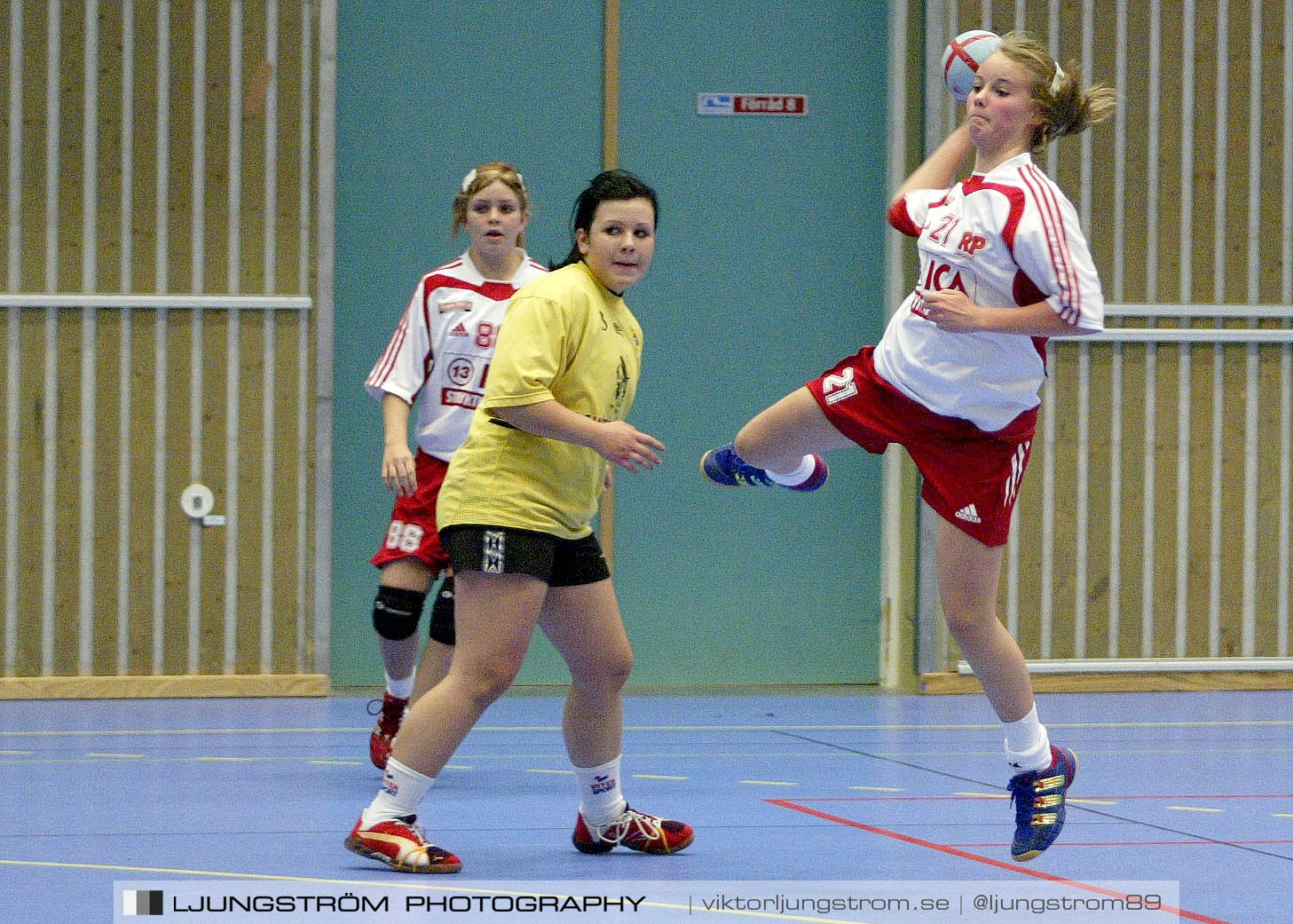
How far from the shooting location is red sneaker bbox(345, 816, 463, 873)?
11.7ft

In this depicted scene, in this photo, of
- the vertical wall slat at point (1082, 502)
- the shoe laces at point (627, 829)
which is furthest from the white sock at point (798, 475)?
the vertical wall slat at point (1082, 502)

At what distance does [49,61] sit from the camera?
7.22 meters

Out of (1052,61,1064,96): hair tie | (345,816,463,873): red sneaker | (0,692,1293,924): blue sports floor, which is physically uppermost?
(1052,61,1064,96): hair tie

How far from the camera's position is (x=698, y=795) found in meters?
4.87

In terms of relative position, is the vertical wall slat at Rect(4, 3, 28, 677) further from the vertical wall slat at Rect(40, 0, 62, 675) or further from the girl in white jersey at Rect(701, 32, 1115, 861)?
the girl in white jersey at Rect(701, 32, 1115, 861)

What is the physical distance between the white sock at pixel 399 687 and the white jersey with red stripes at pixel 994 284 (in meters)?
2.10

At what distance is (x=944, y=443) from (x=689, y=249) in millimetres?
4212

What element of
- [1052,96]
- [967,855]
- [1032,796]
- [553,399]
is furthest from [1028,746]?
[1052,96]

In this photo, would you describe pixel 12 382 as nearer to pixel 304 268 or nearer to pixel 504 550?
pixel 304 268

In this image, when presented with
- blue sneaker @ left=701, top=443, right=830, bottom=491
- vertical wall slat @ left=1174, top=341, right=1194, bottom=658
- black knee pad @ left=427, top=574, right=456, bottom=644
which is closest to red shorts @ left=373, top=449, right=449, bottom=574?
black knee pad @ left=427, top=574, right=456, bottom=644

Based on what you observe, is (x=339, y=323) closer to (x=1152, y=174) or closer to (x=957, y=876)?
(x=1152, y=174)

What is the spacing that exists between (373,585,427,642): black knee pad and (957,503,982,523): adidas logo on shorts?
199 centimetres

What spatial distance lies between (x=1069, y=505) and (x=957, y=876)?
14.6 ft

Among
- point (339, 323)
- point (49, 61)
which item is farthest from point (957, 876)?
point (49, 61)
